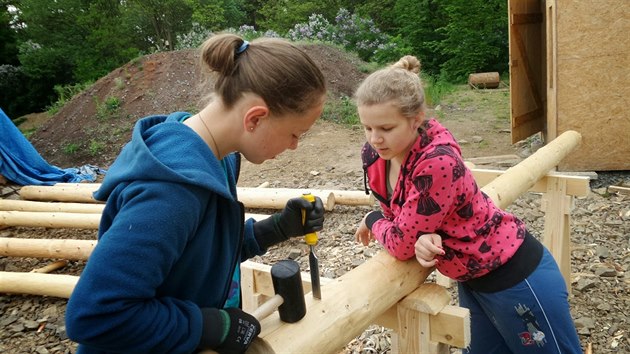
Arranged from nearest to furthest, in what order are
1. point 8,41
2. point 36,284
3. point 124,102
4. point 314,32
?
point 36,284
point 124,102
point 314,32
point 8,41

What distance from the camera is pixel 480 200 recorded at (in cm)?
190

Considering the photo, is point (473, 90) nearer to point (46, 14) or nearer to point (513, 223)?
point (513, 223)

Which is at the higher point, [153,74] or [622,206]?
[153,74]

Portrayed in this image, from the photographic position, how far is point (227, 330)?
1.33m

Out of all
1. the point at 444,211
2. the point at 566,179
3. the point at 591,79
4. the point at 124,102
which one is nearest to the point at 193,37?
the point at 124,102

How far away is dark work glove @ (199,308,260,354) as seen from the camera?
51.4 inches

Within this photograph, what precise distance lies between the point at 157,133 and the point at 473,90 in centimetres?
1368

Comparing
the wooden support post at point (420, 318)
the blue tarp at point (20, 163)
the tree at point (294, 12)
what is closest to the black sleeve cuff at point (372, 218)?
the wooden support post at point (420, 318)

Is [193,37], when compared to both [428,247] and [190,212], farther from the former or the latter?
[190,212]

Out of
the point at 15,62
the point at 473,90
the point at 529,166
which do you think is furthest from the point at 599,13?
the point at 15,62

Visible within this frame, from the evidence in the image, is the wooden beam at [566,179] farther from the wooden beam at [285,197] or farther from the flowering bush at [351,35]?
the flowering bush at [351,35]

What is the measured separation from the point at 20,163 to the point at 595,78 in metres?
8.46

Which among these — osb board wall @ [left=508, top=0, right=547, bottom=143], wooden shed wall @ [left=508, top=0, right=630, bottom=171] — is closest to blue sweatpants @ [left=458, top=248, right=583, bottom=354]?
wooden shed wall @ [left=508, top=0, right=630, bottom=171]

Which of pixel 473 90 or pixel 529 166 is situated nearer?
pixel 529 166
